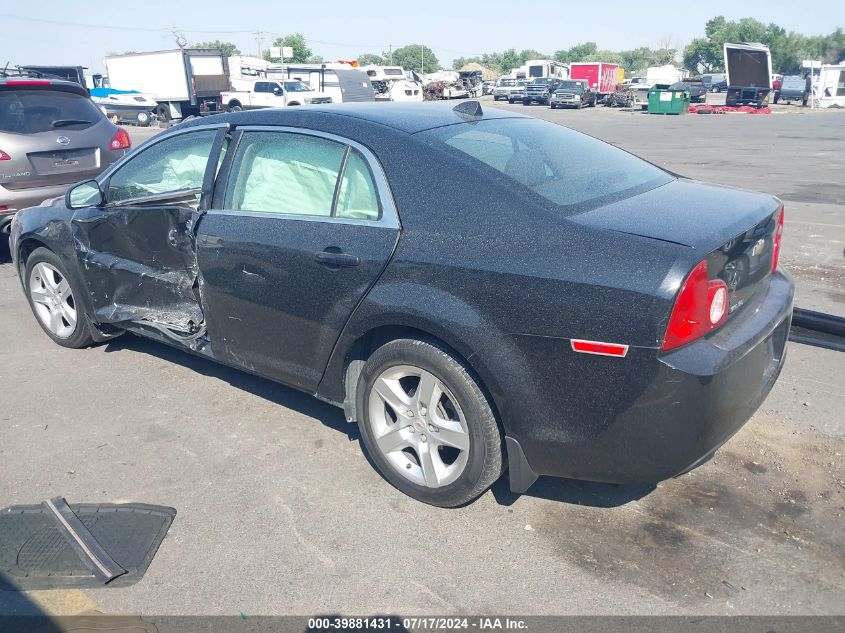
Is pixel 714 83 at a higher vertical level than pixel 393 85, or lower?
lower

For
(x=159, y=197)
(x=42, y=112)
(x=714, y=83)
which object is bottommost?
(x=714, y=83)

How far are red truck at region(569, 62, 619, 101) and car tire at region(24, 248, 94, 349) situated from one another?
51790 millimetres

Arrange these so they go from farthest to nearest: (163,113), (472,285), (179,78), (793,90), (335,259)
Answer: (793,90)
(163,113)
(179,78)
(335,259)
(472,285)

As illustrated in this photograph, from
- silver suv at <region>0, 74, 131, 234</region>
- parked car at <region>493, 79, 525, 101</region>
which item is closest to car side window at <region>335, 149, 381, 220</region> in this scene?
silver suv at <region>0, 74, 131, 234</region>

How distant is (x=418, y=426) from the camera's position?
3408 millimetres

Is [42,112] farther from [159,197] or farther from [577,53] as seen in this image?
[577,53]

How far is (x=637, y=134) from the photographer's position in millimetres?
25500

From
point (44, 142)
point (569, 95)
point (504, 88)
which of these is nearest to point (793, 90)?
point (569, 95)

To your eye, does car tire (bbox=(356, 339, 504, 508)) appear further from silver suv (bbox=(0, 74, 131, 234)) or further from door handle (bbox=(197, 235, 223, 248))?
silver suv (bbox=(0, 74, 131, 234))

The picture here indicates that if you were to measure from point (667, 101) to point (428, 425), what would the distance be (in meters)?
40.8

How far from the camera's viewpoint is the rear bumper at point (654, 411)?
2715mm

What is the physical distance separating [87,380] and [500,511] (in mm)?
3037

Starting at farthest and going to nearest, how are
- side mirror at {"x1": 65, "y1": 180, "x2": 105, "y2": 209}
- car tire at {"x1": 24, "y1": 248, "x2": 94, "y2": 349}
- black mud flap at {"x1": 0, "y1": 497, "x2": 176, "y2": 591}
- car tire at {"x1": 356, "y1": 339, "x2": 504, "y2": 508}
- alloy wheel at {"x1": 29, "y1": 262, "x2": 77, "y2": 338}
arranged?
1. alloy wheel at {"x1": 29, "y1": 262, "x2": 77, "y2": 338}
2. car tire at {"x1": 24, "y1": 248, "x2": 94, "y2": 349}
3. side mirror at {"x1": 65, "y1": 180, "x2": 105, "y2": 209}
4. car tire at {"x1": 356, "y1": 339, "x2": 504, "y2": 508}
5. black mud flap at {"x1": 0, "y1": 497, "x2": 176, "y2": 591}

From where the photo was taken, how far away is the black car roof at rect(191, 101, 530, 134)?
3.71 m
